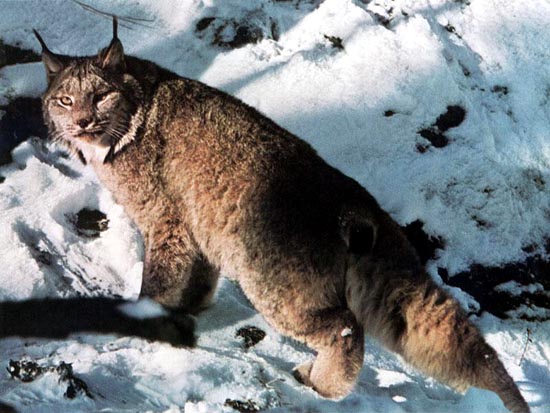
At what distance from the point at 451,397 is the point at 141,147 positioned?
2568 millimetres

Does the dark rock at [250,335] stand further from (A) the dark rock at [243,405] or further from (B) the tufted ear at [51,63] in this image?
(B) the tufted ear at [51,63]

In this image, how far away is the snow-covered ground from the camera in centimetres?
465

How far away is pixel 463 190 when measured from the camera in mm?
7027

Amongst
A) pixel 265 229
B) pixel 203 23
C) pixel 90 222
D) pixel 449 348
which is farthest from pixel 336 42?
pixel 449 348

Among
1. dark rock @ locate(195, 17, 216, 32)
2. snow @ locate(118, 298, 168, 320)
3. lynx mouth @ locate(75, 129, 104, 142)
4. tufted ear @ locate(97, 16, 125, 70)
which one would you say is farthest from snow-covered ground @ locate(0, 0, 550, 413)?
tufted ear @ locate(97, 16, 125, 70)

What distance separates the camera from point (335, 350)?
15.7ft

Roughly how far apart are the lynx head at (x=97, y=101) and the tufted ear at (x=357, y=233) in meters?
1.62

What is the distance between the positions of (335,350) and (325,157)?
260 cm

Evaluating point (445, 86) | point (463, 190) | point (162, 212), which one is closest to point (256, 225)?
point (162, 212)

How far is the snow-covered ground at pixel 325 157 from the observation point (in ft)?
15.3

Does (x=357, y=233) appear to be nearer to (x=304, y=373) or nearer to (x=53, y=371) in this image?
A: (x=304, y=373)

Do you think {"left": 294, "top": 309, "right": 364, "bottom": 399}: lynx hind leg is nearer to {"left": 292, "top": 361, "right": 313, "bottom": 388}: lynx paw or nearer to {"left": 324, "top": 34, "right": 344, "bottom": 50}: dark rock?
{"left": 292, "top": 361, "right": 313, "bottom": 388}: lynx paw

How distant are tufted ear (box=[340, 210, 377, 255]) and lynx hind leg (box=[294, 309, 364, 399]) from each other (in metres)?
0.38

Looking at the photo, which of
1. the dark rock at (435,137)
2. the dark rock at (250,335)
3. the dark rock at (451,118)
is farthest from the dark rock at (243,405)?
the dark rock at (451,118)
